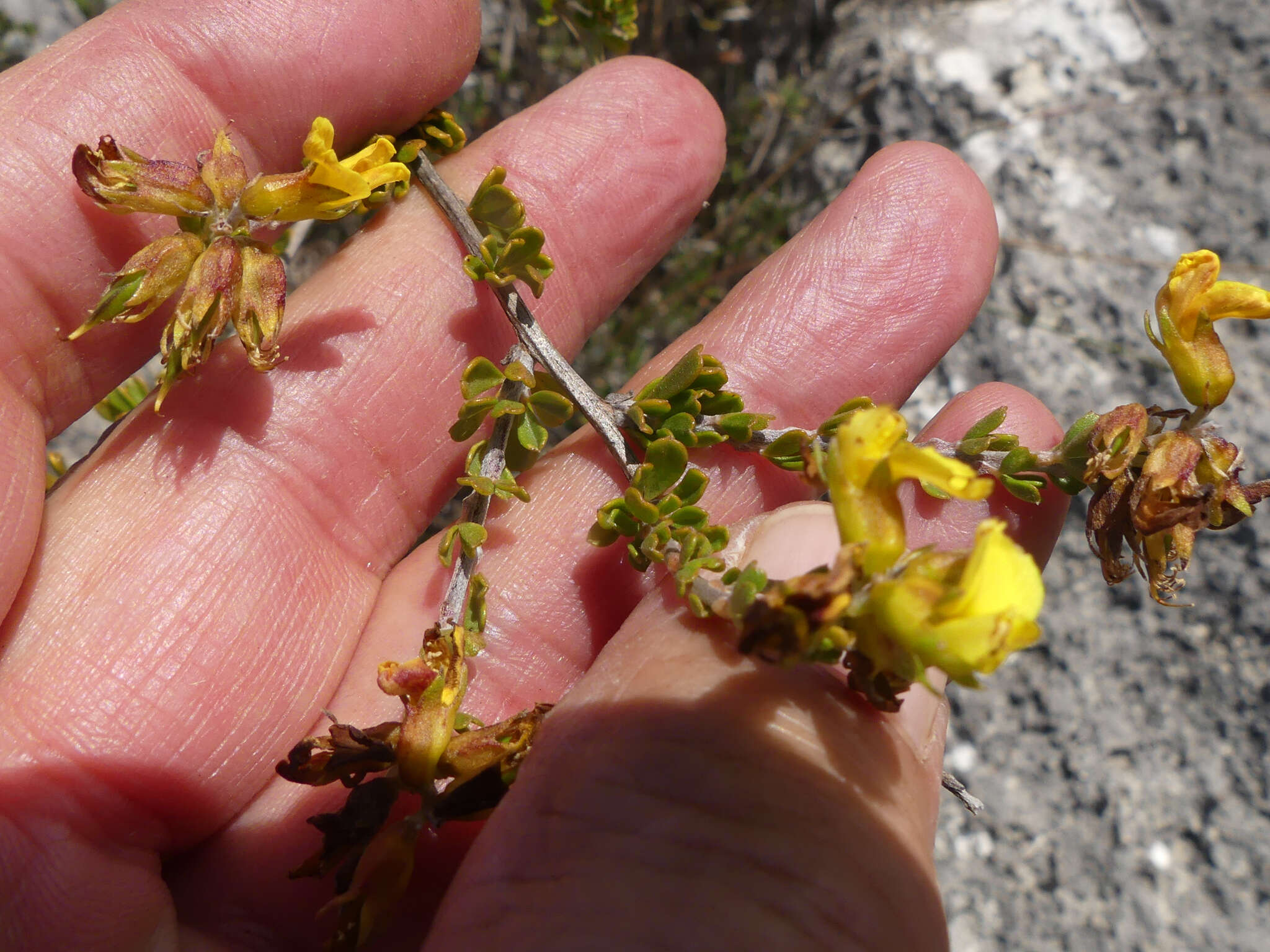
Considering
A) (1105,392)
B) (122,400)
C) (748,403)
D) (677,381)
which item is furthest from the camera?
(1105,392)

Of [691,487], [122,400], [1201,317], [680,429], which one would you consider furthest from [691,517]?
[122,400]

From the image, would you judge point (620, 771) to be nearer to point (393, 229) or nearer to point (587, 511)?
point (587, 511)

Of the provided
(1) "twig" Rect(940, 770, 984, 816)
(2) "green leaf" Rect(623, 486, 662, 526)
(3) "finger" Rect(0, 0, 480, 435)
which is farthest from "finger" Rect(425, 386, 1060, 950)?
(3) "finger" Rect(0, 0, 480, 435)

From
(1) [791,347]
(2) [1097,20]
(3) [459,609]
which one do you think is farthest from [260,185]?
(2) [1097,20]

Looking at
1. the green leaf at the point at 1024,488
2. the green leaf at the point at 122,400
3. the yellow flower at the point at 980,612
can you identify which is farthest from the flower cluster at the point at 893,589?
the green leaf at the point at 122,400

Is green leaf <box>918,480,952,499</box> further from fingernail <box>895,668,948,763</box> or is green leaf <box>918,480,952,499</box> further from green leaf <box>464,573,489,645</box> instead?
green leaf <box>464,573,489,645</box>

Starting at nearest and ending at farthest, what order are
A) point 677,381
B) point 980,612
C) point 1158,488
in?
point 980,612 < point 1158,488 < point 677,381

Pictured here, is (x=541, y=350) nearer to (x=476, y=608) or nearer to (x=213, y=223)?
(x=476, y=608)

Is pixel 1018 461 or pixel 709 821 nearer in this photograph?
pixel 709 821
